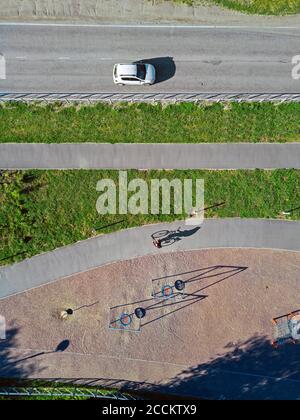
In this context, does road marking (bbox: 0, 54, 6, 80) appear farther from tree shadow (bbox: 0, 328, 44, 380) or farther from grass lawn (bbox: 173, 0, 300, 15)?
Answer: tree shadow (bbox: 0, 328, 44, 380)

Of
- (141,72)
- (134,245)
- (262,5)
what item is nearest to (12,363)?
(134,245)

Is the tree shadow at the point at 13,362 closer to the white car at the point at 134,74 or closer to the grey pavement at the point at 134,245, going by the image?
the grey pavement at the point at 134,245

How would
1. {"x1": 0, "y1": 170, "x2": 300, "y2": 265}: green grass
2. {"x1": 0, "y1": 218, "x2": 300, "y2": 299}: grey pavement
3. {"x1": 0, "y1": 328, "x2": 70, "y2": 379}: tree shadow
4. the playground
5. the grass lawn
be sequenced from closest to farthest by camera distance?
{"x1": 0, "y1": 328, "x2": 70, "y2": 379}: tree shadow → the playground → {"x1": 0, "y1": 218, "x2": 300, "y2": 299}: grey pavement → {"x1": 0, "y1": 170, "x2": 300, "y2": 265}: green grass → the grass lawn

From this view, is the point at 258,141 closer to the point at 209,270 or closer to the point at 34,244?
the point at 209,270

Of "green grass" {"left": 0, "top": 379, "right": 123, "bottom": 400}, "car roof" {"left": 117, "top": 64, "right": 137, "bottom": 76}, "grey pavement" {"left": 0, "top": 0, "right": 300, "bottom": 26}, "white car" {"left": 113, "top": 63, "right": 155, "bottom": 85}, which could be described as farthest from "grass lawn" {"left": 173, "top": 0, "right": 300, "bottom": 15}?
"green grass" {"left": 0, "top": 379, "right": 123, "bottom": 400}

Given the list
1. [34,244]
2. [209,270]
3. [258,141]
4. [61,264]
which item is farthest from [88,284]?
[258,141]

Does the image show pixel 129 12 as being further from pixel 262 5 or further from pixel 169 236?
pixel 169 236
